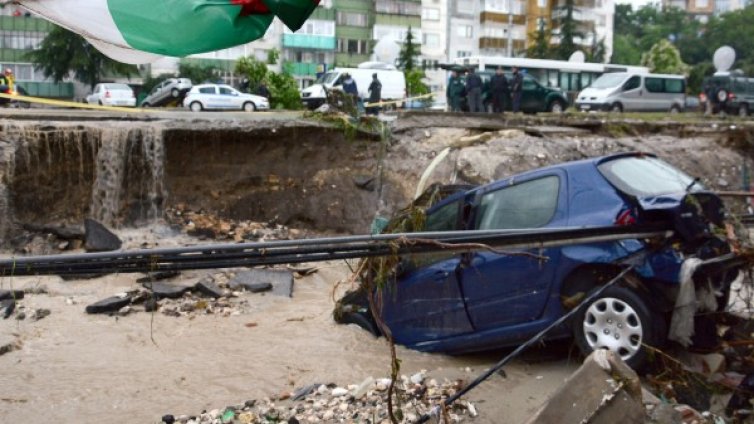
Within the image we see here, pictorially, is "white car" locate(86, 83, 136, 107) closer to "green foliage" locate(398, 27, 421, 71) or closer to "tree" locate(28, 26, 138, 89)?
"tree" locate(28, 26, 138, 89)

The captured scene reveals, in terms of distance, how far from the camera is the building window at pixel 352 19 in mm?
64312

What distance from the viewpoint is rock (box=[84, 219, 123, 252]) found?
12719 mm

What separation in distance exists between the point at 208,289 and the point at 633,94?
83.6 ft

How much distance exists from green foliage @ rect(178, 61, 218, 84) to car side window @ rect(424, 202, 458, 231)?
1868 inches

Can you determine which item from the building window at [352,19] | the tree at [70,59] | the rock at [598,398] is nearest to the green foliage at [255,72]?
the tree at [70,59]

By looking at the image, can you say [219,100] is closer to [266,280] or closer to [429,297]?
[266,280]

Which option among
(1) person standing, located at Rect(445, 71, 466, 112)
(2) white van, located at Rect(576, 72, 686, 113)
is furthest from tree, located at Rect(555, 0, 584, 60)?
(1) person standing, located at Rect(445, 71, 466, 112)

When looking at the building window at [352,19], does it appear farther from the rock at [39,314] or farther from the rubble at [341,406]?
the rubble at [341,406]

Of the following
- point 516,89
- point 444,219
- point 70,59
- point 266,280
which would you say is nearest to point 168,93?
point 516,89

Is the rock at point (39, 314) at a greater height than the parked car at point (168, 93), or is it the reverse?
the parked car at point (168, 93)

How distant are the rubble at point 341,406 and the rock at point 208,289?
439 cm

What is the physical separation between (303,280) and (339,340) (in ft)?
13.2

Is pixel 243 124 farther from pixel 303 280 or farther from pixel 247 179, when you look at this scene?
pixel 303 280

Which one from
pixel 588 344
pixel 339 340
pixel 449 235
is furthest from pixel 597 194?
pixel 339 340
